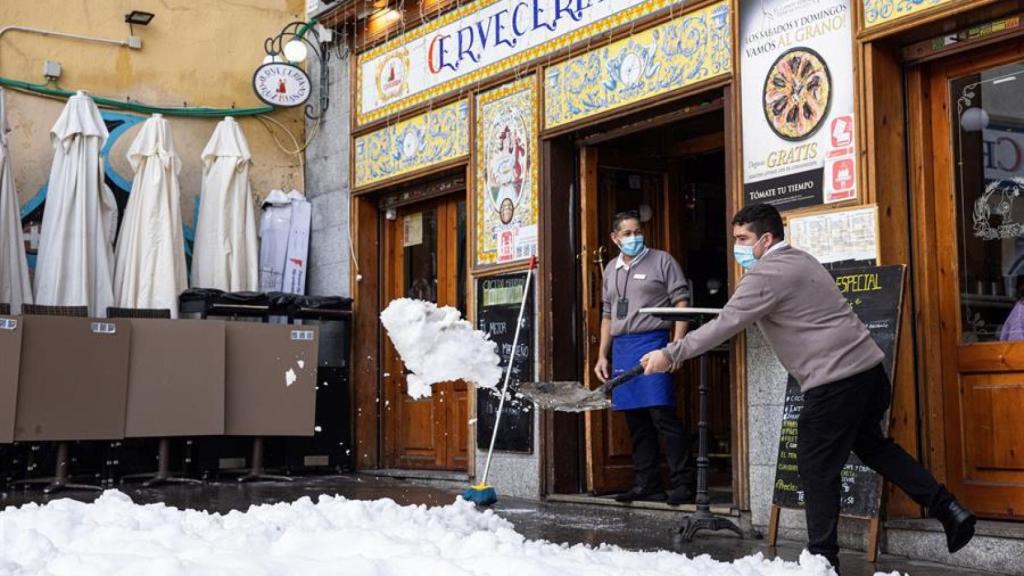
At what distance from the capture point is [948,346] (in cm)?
695

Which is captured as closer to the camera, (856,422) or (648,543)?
(856,422)

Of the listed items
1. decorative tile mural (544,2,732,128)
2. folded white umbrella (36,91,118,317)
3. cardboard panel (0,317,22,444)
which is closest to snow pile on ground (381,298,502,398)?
decorative tile mural (544,2,732,128)

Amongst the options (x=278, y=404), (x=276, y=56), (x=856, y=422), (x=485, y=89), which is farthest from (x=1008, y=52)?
(x=276, y=56)

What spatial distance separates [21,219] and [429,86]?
4.10 metres

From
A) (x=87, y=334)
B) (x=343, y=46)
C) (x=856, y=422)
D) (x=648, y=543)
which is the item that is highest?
(x=343, y=46)

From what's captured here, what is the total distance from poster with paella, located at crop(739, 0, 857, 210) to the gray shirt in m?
0.96

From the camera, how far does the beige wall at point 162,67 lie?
1207 centimetres

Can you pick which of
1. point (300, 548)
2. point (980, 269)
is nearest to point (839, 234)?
point (980, 269)

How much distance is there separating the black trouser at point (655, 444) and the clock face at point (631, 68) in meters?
2.41

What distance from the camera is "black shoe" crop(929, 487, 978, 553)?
5.56m

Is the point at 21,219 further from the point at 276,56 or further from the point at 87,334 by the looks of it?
the point at 276,56

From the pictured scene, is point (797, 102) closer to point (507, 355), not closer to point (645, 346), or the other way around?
point (645, 346)

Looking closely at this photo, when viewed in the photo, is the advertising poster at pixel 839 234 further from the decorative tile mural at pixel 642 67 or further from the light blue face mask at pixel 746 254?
the decorative tile mural at pixel 642 67

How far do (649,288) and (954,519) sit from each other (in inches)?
131
